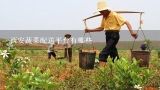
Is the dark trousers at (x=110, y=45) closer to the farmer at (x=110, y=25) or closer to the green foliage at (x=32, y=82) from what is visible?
→ the farmer at (x=110, y=25)

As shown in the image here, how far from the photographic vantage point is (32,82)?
7.18 metres

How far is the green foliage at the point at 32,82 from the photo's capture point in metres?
7.15

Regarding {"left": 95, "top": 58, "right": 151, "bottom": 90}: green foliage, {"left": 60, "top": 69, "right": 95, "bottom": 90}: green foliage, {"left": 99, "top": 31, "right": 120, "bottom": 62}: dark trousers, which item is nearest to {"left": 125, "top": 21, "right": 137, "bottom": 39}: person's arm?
{"left": 99, "top": 31, "right": 120, "bottom": 62}: dark trousers

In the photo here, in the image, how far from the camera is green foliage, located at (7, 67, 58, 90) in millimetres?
7153

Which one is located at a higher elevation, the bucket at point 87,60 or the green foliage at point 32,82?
the green foliage at point 32,82

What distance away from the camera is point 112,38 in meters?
14.5

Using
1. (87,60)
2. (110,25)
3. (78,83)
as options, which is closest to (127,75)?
(78,83)

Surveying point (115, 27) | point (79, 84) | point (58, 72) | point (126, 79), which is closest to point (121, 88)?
point (126, 79)

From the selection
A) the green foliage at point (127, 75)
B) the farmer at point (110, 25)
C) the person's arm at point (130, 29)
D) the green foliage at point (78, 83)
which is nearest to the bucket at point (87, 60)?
the farmer at point (110, 25)

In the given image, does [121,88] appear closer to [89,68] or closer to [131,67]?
[131,67]

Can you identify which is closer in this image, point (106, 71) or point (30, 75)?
point (30, 75)

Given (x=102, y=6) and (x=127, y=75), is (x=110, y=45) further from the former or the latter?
(x=127, y=75)

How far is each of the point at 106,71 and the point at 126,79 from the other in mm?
870

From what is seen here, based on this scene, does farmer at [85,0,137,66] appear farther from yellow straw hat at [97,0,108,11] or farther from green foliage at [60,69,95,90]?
green foliage at [60,69,95,90]
